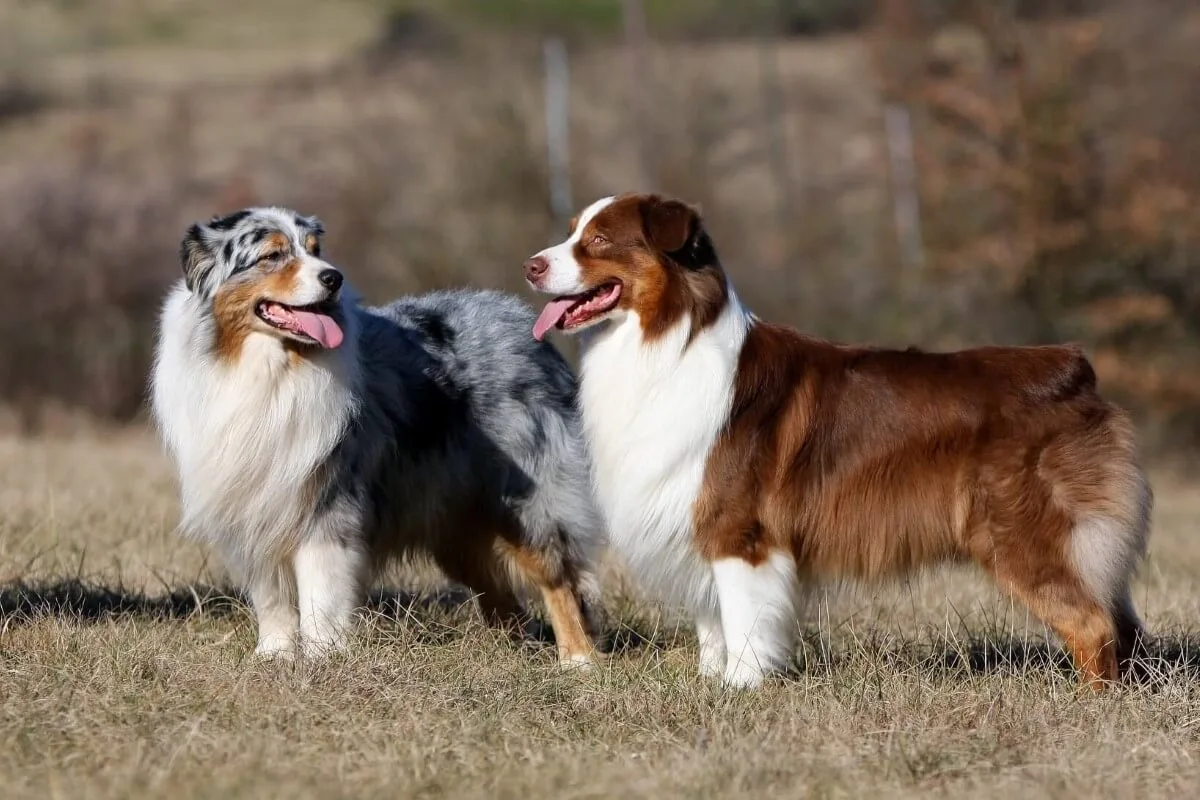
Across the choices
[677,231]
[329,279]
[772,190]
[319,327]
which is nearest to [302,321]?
[319,327]

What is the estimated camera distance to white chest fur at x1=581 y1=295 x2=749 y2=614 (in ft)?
20.1

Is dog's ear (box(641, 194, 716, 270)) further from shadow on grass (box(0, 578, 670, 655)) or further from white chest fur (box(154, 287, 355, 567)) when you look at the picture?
shadow on grass (box(0, 578, 670, 655))

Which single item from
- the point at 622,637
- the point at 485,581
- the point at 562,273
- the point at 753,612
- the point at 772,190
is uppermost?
the point at 562,273

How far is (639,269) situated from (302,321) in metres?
1.43

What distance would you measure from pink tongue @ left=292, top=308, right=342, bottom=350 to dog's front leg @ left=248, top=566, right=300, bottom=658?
3.58ft

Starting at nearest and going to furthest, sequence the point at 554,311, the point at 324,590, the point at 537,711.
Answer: the point at 537,711 → the point at 554,311 → the point at 324,590

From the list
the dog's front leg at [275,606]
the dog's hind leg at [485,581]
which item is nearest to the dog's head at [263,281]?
the dog's front leg at [275,606]

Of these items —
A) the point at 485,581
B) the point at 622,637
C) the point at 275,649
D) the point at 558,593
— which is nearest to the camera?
the point at 275,649

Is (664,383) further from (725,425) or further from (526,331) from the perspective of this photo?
(526,331)

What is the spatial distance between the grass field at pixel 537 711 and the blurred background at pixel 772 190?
1071 cm

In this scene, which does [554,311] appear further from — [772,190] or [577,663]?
[772,190]

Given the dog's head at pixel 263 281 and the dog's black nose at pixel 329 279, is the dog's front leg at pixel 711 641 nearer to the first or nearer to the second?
the dog's head at pixel 263 281

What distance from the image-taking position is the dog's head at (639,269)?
241 inches

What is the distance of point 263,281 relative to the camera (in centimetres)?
617
